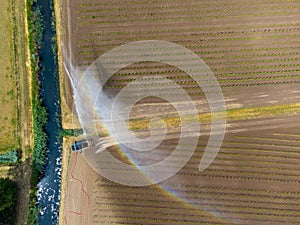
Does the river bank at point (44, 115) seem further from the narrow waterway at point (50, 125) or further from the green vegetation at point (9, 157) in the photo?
the green vegetation at point (9, 157)

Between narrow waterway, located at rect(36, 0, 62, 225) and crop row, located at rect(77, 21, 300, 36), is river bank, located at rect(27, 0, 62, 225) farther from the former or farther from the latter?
crop row, located at rect(77, 21, 300, 36)

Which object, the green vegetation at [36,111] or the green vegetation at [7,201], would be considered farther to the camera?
the green vegetation at [36,111]

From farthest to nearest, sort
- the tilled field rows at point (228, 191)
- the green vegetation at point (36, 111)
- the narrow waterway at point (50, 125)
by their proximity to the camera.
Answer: the narrow waterway at point (50, 125)
the green vegetation at point (36, 111)
the tilled field rows at point (228, 191)

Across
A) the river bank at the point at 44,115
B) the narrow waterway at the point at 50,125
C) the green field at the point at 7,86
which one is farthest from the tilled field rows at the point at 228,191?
the green field at the point at 7,86

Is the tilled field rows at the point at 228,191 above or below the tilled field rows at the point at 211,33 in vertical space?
below

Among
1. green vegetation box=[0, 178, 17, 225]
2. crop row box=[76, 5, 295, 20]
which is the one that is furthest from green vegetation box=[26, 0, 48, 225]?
crop row box=[76, 5, 295, 20]

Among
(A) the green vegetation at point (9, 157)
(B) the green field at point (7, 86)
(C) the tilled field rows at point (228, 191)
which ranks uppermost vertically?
(B) the green field at point (7, 86)

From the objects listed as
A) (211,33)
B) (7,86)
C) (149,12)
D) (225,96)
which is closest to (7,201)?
(7,86)

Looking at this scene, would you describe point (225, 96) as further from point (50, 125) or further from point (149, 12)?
point (50, 125)
